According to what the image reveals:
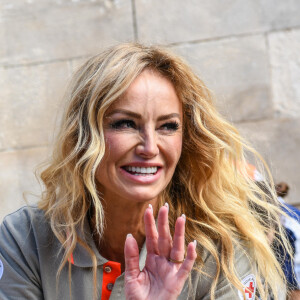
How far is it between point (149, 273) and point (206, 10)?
8.11 feet

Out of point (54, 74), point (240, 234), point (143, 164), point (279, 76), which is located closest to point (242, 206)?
point (240, 234)

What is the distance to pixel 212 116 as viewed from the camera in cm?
266

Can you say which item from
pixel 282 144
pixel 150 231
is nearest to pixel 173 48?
pixel 282 144

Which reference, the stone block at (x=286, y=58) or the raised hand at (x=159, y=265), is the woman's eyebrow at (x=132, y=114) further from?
the stone block at (x=286, y=58)

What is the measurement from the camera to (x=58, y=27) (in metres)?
4.25

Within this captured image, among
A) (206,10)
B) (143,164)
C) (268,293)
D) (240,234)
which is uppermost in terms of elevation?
(206,10)

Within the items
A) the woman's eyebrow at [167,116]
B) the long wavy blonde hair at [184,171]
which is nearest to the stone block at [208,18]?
the long wavy blonde hair at [184,171]

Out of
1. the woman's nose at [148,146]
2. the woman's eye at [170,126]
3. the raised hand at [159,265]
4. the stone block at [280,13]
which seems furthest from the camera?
the stone block at [280,13]

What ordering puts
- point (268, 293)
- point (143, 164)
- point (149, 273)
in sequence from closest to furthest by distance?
1. point (149, 273)
2. point (143, 164)
3. point (268, 293)

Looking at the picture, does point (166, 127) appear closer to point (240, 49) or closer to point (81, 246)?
point (81, 246)

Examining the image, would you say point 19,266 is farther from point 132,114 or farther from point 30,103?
point 30,103

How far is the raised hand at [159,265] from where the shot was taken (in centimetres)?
209

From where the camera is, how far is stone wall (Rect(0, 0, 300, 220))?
13.5ft

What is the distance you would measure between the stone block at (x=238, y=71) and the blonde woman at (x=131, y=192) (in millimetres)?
1453
